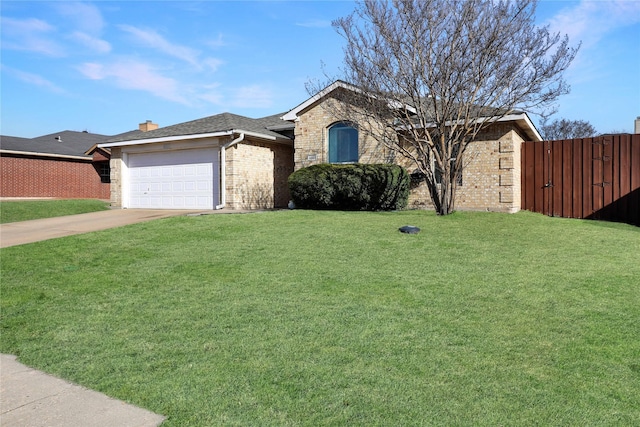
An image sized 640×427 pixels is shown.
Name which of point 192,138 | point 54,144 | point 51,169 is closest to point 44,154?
point 51,169

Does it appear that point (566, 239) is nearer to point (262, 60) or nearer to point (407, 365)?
point (407, 365)

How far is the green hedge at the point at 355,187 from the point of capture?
1470 cm

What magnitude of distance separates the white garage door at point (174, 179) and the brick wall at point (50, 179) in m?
8.74

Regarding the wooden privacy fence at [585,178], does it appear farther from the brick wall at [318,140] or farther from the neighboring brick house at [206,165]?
the neighboring brick house at [206,165]

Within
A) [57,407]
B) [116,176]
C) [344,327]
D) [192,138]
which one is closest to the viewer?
[57,407]

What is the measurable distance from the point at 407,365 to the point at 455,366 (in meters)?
0.40

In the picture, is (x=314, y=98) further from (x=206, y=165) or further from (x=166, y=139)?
(x=166, y=139)

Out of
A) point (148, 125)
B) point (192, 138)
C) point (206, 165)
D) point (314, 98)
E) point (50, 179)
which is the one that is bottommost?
point (50, 179)

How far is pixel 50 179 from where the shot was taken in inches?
996

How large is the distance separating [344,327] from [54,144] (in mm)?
27923

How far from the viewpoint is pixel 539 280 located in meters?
6.36

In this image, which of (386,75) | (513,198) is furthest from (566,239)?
(386,75)

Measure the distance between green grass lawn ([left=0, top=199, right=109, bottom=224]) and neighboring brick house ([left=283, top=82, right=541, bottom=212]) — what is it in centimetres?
971

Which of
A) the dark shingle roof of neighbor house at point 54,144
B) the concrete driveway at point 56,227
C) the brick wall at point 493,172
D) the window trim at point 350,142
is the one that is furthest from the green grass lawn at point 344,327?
the dark shingle roof of neighbor house at point 54,144
